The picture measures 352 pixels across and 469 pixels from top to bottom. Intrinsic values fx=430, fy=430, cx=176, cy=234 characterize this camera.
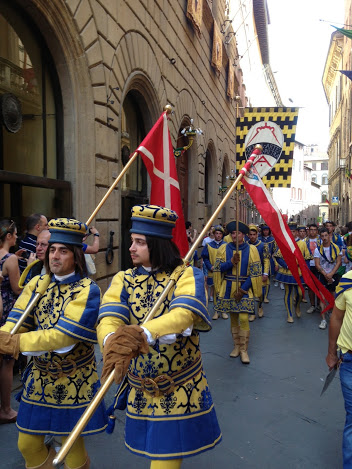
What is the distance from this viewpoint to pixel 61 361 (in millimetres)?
2633

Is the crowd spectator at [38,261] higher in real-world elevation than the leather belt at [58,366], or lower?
higher

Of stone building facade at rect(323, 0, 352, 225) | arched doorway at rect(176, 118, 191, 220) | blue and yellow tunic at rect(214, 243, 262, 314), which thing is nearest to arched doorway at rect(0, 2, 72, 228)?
blue and yellow tunic at rect(214, 243, 262, 314)

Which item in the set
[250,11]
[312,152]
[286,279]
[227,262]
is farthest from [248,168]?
[312,152]

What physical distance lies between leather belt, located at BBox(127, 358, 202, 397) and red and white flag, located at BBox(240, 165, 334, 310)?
4.51ft

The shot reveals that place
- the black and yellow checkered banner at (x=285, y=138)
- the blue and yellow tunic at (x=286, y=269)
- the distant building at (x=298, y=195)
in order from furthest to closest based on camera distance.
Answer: the distant building at (x=298, y=195), the black and yellow checkered banner at (x=285, y=138), the blue and yellow tunic at (x=286, y=269)

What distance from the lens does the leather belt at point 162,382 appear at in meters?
2.34

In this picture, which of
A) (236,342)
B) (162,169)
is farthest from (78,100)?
(236,342)

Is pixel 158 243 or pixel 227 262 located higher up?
pixel 158 243

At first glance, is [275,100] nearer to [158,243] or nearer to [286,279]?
[286,279]

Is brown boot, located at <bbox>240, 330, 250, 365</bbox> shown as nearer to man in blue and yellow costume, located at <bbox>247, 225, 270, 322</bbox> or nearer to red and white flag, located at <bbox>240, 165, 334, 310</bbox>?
man in blue and yellow costume, located at <bbox>247, 225, 270, 322</bbox>

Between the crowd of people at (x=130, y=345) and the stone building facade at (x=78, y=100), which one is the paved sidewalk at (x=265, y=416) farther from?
the stone building facade at (x=78, y=100)

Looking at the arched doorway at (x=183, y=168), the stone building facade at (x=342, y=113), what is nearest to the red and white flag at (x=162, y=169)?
the arched doorway at (x=183, y=168)

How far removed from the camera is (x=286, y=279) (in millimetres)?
8039

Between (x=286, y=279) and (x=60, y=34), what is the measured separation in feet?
18.4
